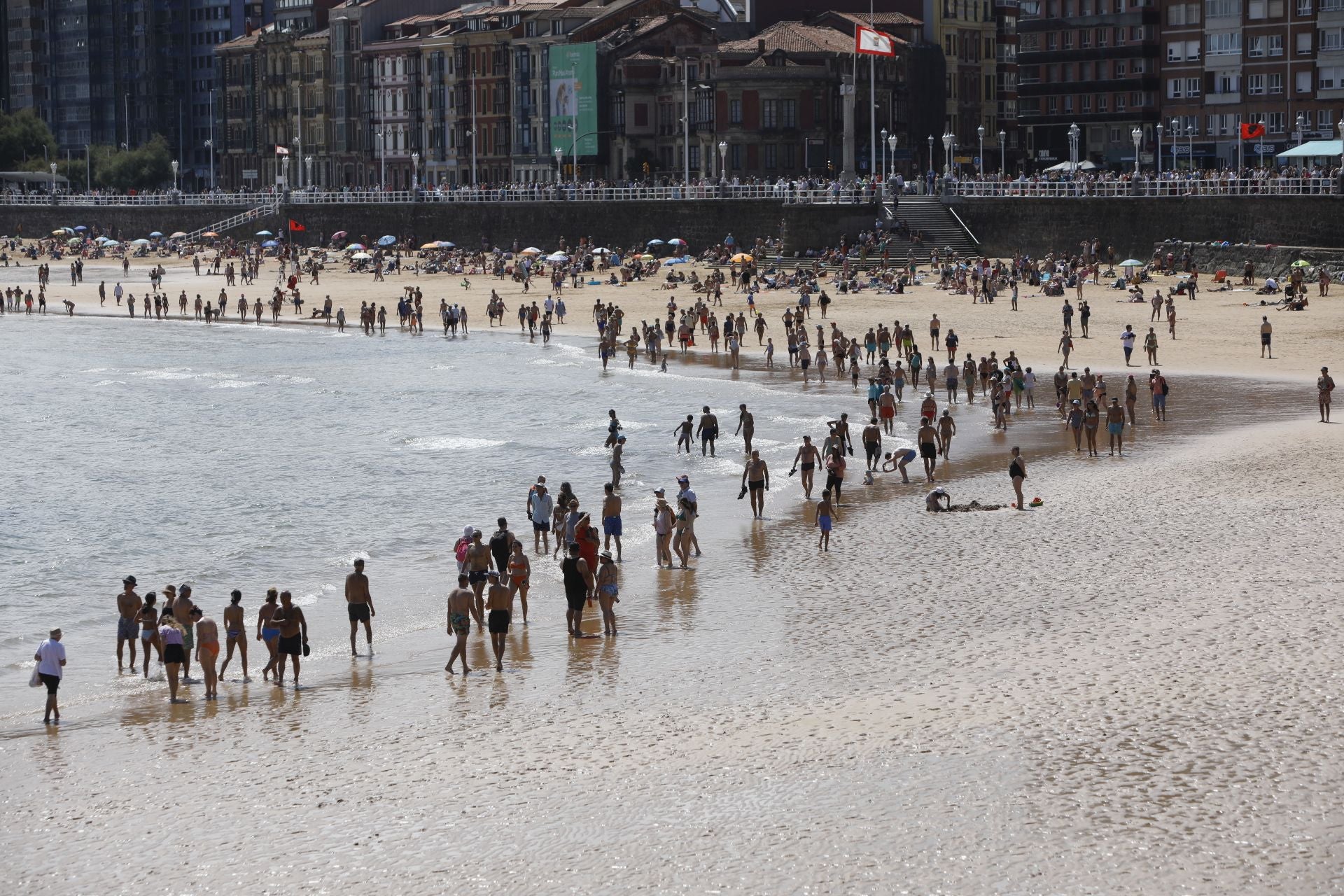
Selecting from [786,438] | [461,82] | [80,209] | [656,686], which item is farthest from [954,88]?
[656,686]

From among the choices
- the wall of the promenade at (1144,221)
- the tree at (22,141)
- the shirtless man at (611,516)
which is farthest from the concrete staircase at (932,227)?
the tree at (22,141)

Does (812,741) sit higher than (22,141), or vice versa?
(22,141)

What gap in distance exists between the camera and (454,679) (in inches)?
818

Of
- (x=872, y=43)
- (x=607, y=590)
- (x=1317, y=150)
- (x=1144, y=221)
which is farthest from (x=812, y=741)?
(x=872, y=43)

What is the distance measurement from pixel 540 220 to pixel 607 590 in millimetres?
71309

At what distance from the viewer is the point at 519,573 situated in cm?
2311

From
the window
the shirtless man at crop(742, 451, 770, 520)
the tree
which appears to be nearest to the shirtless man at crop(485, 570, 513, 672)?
the shirtless man at crop(742, 451, 770, 520)

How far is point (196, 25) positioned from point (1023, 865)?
496ft

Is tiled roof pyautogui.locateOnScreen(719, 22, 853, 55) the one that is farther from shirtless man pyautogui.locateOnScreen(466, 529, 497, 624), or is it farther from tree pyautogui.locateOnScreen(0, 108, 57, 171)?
shirtless man pyautogui.locateOnScreen(466, 529, 497, 624)

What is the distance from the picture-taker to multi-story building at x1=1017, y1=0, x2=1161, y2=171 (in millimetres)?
94500

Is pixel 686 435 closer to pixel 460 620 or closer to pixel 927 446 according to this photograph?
pixel 927 446

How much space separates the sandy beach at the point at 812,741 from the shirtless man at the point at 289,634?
0.98 feet

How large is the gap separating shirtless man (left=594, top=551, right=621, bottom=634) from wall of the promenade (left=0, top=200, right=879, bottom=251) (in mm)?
56486

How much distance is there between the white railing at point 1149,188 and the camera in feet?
216
